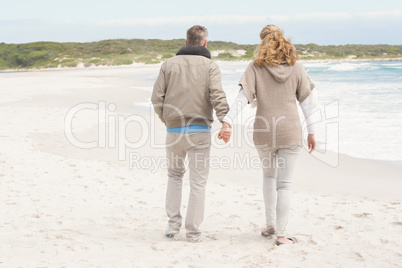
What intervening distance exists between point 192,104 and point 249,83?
1.59ft

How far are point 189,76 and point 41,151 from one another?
176 inches

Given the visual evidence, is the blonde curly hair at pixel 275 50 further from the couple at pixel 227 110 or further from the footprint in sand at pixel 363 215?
the footprint in sand at pixel 363 215

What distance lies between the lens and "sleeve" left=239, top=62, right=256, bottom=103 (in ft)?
10.7

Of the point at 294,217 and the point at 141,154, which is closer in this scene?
the point at 294,217

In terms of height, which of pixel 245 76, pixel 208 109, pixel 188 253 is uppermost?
pixel 245 76

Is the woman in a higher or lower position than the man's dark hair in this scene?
lower

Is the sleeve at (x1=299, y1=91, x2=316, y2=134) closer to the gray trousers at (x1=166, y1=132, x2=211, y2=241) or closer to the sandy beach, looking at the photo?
the gray trousers at (x1=166, y1=132, x2=211, y2=241)

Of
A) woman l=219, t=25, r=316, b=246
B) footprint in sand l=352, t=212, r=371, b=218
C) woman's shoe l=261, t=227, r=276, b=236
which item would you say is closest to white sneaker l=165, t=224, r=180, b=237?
woman's shoe l=261, t=227, r=276, b=236

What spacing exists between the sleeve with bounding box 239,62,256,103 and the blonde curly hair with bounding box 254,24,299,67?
0.09 meters

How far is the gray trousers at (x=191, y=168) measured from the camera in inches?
138

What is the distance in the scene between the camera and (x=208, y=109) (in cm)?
351

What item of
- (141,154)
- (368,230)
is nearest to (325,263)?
(368,230)

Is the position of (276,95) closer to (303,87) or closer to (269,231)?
(303,87)

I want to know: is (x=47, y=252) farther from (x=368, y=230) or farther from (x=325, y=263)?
(x=368, y=230)
